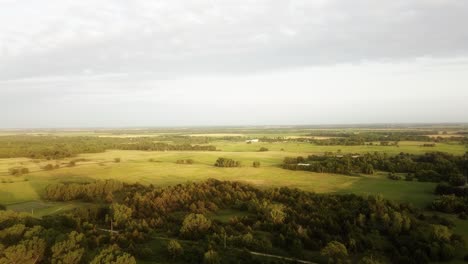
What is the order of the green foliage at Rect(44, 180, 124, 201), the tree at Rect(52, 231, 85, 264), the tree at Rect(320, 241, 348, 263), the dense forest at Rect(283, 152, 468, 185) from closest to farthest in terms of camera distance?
the tree at Rect(52, 231, 85, 264), the tree at Rect(320, 241, 348, 263), the green foliage at Rect(44, 180, 124, 201), the dense forest at Rect(283, 152, 468, 185)

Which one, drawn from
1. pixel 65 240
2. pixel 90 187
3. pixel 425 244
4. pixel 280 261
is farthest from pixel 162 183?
pixel 425 244

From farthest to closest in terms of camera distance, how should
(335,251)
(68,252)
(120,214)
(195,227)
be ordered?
1. (120,214)
2. (195,227)
3. (335,251)
4. (68,252)

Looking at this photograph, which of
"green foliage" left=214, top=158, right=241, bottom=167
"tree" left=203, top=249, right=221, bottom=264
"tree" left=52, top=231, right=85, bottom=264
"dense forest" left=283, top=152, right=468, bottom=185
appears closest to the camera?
"tree" left=52, top=231, right=85, bottom=264

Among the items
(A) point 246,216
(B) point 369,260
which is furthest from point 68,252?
(B) point 369,260

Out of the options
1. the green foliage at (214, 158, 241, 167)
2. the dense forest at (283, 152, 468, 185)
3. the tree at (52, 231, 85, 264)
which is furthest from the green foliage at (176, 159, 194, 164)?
the tree at (52, 231, 85, 264)

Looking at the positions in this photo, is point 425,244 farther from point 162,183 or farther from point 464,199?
point 162,183

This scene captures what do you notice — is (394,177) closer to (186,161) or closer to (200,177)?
(200,177)

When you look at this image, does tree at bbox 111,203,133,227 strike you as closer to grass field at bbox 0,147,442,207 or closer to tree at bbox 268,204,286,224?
tree at bbox 268,204,286,224
